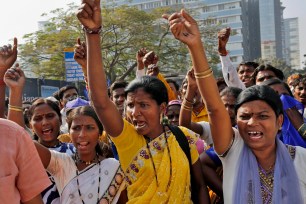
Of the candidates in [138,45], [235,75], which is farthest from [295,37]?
[235,75]

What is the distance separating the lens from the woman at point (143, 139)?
2.49m

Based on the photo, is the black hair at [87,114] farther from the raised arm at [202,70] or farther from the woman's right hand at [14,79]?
the raised arm at [202,70]

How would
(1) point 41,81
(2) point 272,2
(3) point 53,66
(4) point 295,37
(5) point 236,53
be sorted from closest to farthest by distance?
(1) point 41,81 → (3) point 53,66 → (5) point 236,53 → (2) point 272,2 → (4) point 295,37

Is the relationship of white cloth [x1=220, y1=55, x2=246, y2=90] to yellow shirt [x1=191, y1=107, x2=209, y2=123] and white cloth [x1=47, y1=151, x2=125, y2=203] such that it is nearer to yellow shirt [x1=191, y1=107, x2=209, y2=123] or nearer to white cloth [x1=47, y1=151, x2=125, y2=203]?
yellow shirt [x1=191, y1=107, x2=209, y2=123]

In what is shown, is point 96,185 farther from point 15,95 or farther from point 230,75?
point 230,75

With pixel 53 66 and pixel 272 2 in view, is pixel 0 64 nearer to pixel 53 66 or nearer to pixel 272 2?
pixel 53 66

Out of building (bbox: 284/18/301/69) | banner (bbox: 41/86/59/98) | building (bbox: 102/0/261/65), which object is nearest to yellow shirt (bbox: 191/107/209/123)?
banner (bbox: 41/86/59/98)

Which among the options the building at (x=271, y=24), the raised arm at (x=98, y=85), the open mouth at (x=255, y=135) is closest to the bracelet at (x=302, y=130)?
the open mouth at (x=255, y=135)

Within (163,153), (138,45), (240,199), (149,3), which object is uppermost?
(149,3)

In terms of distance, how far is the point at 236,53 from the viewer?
3118 inches

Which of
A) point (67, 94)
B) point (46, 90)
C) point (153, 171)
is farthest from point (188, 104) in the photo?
point (46, 90)

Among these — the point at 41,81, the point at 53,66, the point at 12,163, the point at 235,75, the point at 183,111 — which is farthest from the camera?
the point at 53,66

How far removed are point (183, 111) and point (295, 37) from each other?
178m

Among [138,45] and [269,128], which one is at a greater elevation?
[138,45]
